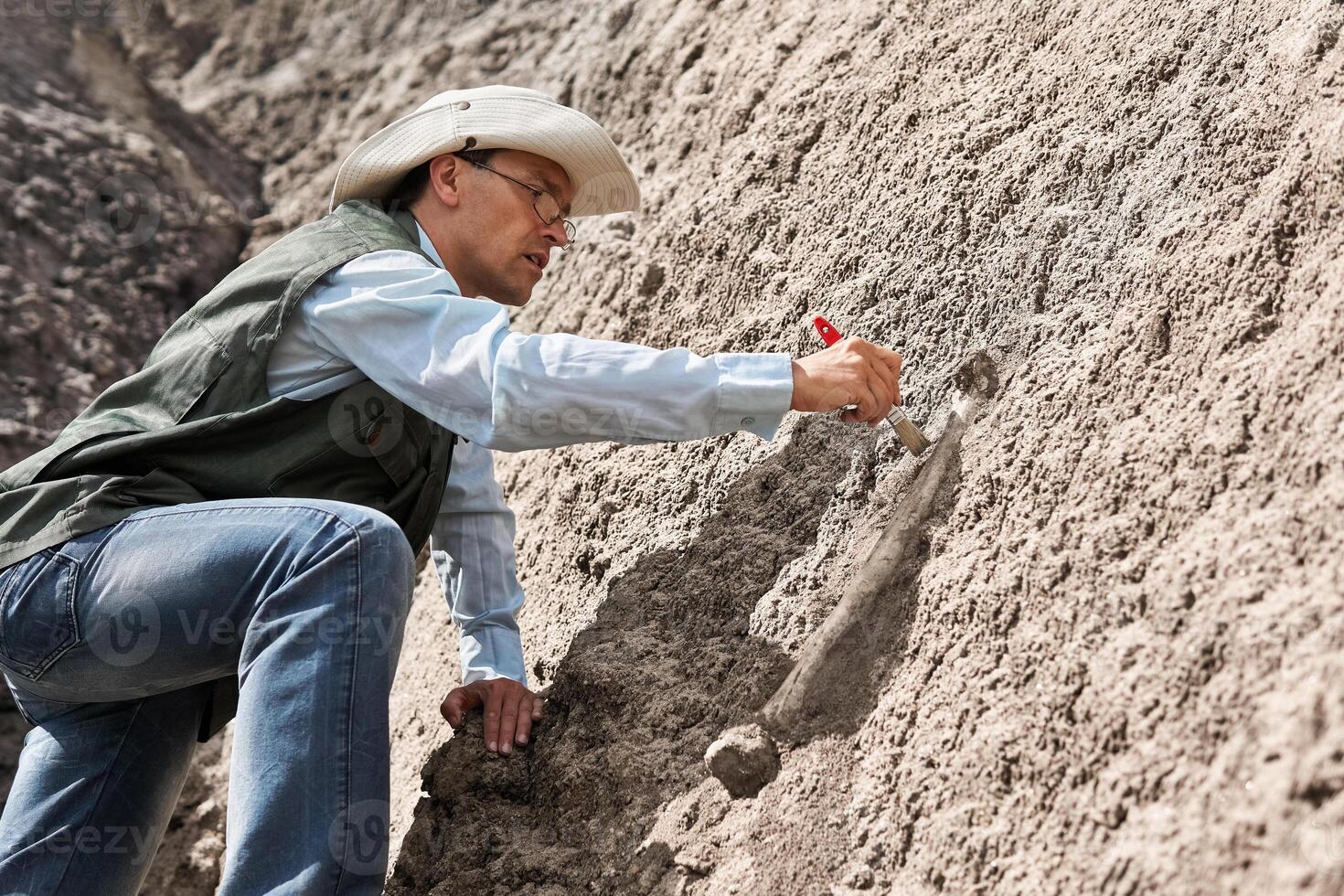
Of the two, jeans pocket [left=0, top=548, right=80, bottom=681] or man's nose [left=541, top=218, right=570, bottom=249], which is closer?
jeans pocket [left=0, top=548, right=80, bottom=681]

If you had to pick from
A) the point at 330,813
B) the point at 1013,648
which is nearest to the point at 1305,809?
the point at 1013,648

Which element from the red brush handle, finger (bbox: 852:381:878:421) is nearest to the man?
finger (bbox: 852:381:878:421)

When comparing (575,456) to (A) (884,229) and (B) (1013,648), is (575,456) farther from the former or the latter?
(B) (1013,648)

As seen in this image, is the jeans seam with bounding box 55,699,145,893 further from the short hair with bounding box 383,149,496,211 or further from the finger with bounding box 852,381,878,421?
the finger with bounding box 852,381,878,421

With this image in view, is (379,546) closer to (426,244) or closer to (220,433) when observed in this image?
(220,433)

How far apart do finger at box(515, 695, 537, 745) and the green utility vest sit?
38 centimetres

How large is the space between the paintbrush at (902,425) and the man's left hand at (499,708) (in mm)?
684

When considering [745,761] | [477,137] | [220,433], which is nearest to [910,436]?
[745,761]

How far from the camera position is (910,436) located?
168cm

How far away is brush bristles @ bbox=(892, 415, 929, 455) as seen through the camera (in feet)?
5.49

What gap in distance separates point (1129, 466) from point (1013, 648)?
0.25m

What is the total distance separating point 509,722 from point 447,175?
838 millimetres

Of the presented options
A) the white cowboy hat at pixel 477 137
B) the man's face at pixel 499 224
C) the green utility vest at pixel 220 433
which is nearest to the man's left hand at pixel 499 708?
the green utility vest at pixel 220 433

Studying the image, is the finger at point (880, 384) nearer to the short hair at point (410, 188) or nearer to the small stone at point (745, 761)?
the small stone at point (745, 761)
